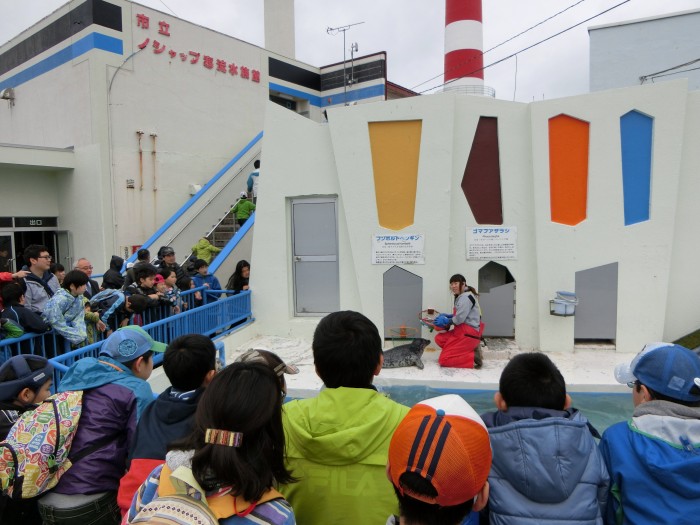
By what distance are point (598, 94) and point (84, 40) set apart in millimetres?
11512

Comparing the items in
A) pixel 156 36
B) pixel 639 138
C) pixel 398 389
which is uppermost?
pixel 156 36

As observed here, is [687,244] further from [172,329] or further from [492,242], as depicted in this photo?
[172,329]

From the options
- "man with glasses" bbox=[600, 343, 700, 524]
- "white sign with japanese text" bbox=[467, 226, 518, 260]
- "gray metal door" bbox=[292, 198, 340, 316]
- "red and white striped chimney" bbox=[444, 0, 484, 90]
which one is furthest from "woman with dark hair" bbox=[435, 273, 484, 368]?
"red and white striped chimney" bbox=[444, 0, 484, 90]

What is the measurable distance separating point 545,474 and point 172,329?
5134 mm

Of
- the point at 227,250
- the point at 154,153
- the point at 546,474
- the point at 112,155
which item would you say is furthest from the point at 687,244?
the point at 112,155

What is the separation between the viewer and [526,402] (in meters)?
1.85

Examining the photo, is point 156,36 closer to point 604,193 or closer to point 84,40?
point 84,40

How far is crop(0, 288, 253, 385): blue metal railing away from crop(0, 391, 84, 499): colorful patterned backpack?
224cm

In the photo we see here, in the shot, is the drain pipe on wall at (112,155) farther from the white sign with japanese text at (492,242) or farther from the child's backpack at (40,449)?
the child's backpack at (40,449)

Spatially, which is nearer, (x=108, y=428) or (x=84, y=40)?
(x=108, y=428)

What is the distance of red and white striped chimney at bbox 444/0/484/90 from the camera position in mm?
15594

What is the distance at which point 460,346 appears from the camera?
6.45m

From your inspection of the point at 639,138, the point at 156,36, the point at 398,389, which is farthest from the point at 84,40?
the point at 639,138

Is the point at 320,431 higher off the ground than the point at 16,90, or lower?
lower
